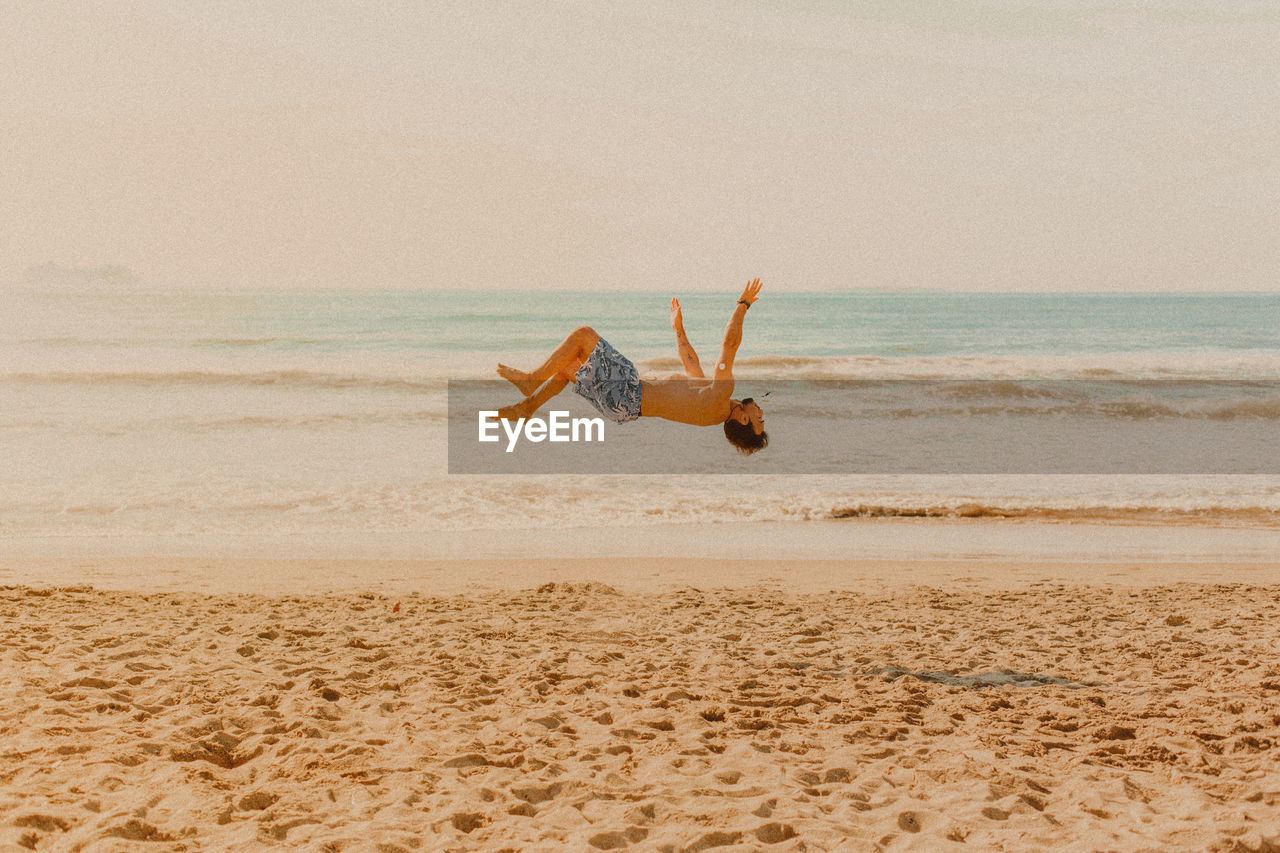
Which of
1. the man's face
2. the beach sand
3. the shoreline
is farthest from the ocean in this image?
the man's face

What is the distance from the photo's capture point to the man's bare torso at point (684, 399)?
568 centimetres

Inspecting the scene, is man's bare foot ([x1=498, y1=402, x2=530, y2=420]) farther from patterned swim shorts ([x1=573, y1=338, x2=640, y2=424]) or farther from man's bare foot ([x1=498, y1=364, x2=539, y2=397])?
patterned swim shorts ([x1=573, y1=338, x2=640, y2=424])

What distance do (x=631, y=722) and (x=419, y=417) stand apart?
569 inches

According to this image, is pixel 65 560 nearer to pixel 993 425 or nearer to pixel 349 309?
pixel 993 425

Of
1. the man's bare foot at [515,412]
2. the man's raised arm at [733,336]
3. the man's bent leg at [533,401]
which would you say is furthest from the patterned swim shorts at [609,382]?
the man's raised arm at [733,336]

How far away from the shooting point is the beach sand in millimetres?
3820

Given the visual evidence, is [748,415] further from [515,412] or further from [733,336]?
[515,412]

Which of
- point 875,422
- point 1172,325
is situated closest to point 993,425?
→ point 875,422

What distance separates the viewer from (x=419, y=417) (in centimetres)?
1866

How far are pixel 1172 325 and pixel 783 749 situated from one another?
4881cm

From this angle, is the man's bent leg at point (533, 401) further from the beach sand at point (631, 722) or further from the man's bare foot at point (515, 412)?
the beach sand at point (631, 722)

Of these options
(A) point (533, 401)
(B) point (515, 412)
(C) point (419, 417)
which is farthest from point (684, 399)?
(C) point (419, 417)

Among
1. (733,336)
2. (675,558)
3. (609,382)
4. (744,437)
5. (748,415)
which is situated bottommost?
(675,558)

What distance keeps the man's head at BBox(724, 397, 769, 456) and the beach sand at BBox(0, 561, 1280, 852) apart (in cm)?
137
